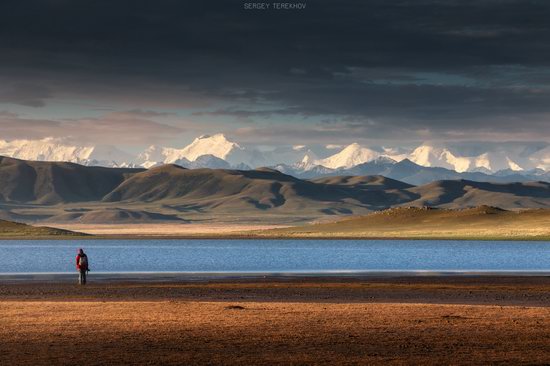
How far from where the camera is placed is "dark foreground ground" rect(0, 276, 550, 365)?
27.3m

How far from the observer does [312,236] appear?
194m

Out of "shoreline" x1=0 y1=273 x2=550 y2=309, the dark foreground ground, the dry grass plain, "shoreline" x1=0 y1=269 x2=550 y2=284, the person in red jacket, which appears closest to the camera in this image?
the dry grass plain

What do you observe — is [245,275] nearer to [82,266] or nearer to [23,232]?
[82,266]

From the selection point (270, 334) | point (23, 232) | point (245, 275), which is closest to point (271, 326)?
point (270, 334)

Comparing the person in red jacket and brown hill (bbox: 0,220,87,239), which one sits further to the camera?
brown hill (bbox: 0,220,87,239)

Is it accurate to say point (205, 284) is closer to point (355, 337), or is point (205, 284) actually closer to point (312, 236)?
point (355, 337)

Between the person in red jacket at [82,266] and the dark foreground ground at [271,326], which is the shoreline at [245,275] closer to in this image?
the person in red jacket at [82,266]

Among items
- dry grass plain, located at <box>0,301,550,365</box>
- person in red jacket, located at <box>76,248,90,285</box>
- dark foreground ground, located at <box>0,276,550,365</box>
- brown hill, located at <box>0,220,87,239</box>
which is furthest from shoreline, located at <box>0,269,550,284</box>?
brown hill, located at <box>0,220,87,239</box>

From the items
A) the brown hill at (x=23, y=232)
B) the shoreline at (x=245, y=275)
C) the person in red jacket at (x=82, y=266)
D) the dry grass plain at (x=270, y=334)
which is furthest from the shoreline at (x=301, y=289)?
the brown hill at (x=23, y=232)

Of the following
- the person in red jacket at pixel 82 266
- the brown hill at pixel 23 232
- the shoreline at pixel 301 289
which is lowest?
the shoreline at pixel 301 289

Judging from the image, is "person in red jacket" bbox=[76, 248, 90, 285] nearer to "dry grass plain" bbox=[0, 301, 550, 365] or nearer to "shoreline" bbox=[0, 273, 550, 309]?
"shoreline" bbox=[0, 273, 550, 309]

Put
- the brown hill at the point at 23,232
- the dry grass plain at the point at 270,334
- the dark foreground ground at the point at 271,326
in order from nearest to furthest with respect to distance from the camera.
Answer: the dry grass plain at the point at 270,334
the dark foreground ground at the point at 271,326
the brown hill at the point at 23,232

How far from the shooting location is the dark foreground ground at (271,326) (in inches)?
1075

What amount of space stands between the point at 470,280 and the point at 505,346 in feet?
114
